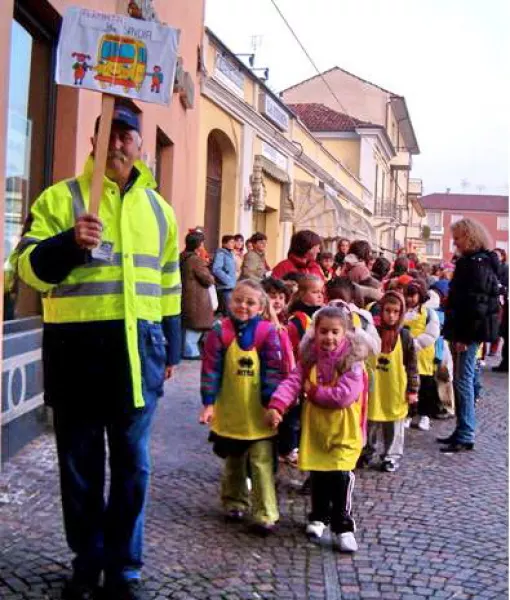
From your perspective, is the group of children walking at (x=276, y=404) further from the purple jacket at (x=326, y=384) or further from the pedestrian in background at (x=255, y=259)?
the pedestrian in background at (x=255, y=259)

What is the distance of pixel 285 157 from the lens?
2162cm

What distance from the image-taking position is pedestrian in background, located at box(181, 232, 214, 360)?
36.6ft

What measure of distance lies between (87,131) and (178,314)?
3713 millimetres

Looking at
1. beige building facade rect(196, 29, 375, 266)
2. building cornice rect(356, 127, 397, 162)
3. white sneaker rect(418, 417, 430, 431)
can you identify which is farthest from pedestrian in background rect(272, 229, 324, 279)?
building cornice rect(356, 127, 397, 162)

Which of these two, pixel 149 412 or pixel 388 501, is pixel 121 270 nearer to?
pixel 149 412

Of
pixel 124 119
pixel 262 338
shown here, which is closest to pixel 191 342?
pixel 262 338

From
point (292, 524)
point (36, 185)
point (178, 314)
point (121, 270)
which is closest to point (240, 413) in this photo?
point (292, 524)

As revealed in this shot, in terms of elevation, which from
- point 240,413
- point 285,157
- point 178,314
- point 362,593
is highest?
point 285,157

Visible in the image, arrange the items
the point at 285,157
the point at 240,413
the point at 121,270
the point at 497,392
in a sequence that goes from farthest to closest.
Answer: the point at 285,157
the point at 497,392
the point at 240,413
the point at 121,270

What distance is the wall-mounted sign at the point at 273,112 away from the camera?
1845cm

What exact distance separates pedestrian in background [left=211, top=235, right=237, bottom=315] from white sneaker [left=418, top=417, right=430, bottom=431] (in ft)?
14.4

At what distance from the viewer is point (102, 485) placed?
147 inches

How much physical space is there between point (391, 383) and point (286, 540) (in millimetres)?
2189

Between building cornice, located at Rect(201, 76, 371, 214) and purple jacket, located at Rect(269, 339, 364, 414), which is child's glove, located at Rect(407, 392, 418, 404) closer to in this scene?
purple jacket, located at Rect(269, 339, 364, 414)
